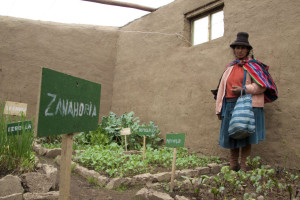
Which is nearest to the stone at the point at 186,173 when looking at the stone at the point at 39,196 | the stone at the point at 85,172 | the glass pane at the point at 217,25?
the stone at the point at 85,172

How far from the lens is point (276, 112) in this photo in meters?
3.38

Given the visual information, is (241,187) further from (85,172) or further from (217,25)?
(217,25)

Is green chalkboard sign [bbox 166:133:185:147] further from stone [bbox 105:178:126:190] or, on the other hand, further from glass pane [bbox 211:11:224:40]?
glass pane [bbox 211:11:224:40]

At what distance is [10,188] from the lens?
7.18 feet

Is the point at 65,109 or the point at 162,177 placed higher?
the point at 65,109

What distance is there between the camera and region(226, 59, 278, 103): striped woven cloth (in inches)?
118

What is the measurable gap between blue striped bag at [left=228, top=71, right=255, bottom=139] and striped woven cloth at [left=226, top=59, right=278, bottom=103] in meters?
0.23

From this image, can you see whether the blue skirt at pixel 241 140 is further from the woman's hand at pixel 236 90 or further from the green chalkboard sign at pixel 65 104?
the green chalkboard sign at pixel 65 104

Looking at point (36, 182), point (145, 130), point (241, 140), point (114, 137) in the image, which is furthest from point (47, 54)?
point (241, 140)

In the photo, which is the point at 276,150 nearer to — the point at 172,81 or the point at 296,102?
the point at 296,102

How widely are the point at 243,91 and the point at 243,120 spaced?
423mm

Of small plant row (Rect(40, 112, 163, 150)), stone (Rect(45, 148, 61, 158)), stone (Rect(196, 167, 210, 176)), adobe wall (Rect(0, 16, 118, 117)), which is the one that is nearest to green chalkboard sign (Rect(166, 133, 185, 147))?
stone (Rect(196, 167, 210, 176))

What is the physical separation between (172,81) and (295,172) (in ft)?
8.74

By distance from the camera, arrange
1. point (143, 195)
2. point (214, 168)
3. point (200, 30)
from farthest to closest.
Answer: point (200, 30) < point (214, 168) < point (143, 195)
